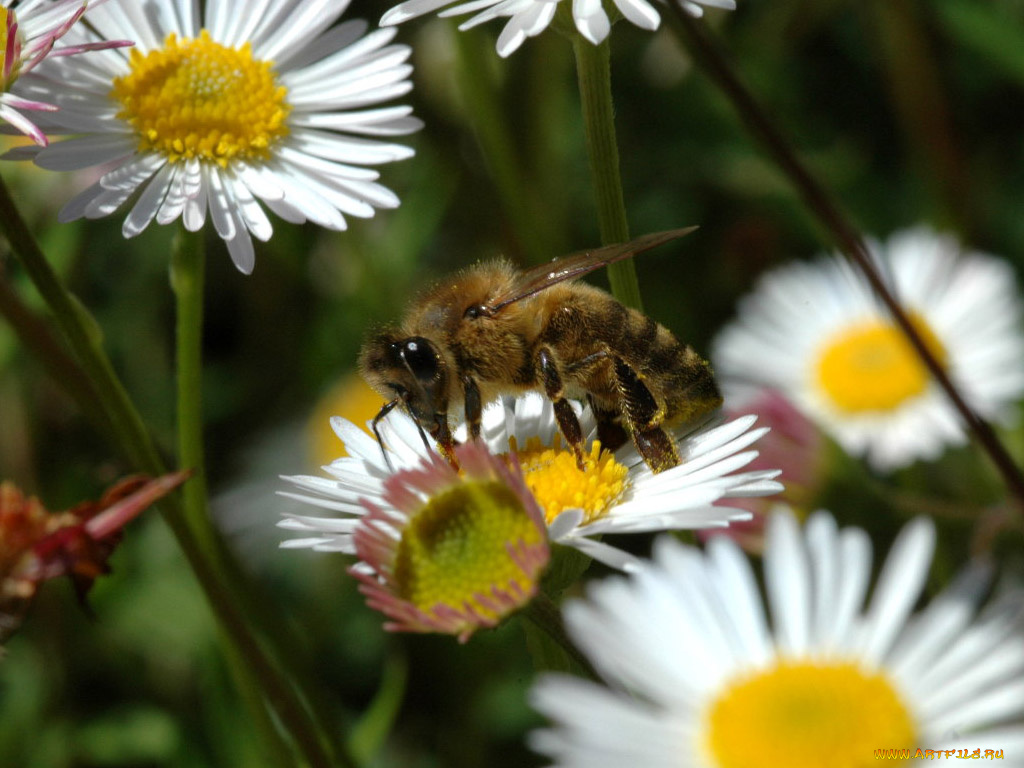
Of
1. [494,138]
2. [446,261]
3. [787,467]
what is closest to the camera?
[787,467]

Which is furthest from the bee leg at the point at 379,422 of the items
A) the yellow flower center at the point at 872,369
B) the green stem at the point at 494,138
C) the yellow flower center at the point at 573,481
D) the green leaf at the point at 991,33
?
the green leaf at the point at 991,33

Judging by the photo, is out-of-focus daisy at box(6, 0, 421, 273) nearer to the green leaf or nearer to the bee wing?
the bee wing

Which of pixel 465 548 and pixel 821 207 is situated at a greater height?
pixel 821 207

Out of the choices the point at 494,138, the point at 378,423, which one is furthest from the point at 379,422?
Result: the point at 494,138

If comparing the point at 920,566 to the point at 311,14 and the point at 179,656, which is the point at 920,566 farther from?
the point at 179,656

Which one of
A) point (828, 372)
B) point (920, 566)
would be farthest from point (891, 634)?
point (828, 372)

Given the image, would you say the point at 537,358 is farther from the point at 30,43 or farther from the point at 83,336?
the point at 30,43
